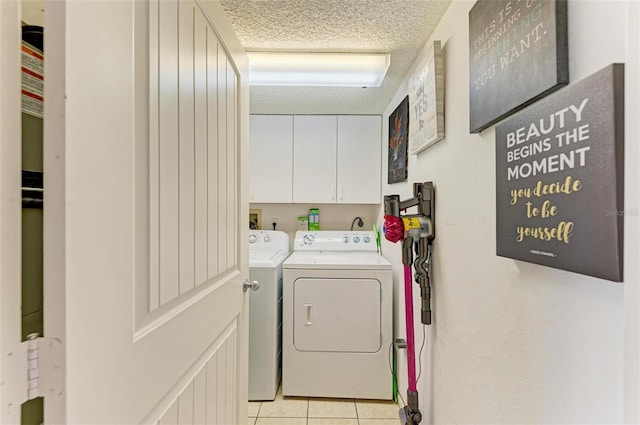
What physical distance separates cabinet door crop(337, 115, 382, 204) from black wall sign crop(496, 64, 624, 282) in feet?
6.27

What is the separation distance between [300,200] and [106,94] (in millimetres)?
2234

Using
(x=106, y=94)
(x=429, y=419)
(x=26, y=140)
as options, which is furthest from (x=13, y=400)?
(x=429, y=419)

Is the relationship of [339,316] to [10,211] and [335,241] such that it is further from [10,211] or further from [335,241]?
[10,211]

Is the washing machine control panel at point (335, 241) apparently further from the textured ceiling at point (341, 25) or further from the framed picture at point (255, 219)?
the textured ceiling at point (341, 25)

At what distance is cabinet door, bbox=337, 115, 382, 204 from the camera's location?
2715 millimetres

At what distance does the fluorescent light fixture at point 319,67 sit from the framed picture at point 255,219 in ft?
4.67

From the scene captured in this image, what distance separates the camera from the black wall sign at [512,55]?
2.20 feet

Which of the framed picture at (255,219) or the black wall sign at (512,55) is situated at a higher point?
the black wall sign at (512,55)

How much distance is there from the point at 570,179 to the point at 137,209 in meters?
0.88

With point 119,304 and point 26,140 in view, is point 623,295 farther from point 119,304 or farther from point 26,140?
point 26,140

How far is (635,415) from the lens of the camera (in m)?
0.49

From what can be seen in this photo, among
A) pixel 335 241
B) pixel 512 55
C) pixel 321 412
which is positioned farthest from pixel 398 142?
pixel 321 412

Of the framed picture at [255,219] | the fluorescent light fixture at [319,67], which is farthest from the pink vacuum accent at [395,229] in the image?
the framed picture at [255,219]

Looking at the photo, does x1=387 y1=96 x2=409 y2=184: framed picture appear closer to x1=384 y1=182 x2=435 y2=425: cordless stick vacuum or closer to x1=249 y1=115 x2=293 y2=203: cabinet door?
x1=384 y1=182 x2=435 y2=425: cordless stick vacuum
